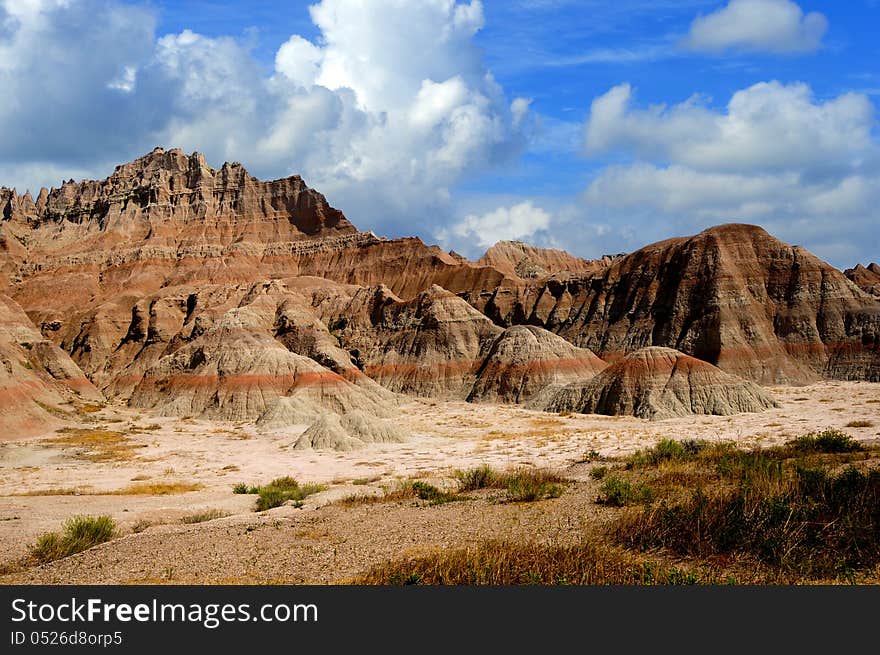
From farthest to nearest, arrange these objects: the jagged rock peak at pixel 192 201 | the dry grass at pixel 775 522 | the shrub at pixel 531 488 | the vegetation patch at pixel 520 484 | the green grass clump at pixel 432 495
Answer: the jagged rock peak at pixel 192 201, the green grass clump at pixel 432 495, the vegetation patch at pixel 520 484, the shrub at pixel 531 488, the dry grass at pixel 775 522

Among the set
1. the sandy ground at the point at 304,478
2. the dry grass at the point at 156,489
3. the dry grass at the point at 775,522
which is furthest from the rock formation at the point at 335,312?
the dry grass at the point at 775,522

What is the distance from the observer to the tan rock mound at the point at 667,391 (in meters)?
54.9

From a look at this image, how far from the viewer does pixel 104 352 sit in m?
103

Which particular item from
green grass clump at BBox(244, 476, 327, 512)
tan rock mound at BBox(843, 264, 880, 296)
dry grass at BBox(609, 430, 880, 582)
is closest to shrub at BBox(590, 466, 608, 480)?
dry grass at BBox(609, 430, 880, 582)

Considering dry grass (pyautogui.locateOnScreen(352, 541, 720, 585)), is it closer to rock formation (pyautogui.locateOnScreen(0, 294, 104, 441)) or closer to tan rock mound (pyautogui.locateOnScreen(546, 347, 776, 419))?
rock formation (pyautogui.locateOnScreen(0, 294, 104, 441))

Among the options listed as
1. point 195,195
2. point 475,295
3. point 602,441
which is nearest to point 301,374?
point 602,441

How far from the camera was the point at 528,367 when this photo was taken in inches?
3024

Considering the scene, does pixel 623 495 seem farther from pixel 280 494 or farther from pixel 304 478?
pixel 304 478

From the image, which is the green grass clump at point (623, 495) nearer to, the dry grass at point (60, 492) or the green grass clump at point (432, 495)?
the green grass clump at point (432, 495)

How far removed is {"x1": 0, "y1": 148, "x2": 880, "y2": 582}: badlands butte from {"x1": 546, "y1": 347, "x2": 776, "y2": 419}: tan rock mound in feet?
0.65

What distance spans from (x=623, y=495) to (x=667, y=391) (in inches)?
1720

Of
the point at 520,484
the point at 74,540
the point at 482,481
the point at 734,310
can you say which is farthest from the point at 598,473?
the point at 734,310

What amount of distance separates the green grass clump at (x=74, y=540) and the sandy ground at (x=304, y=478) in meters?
0.56

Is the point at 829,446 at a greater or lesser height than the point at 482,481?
greater
